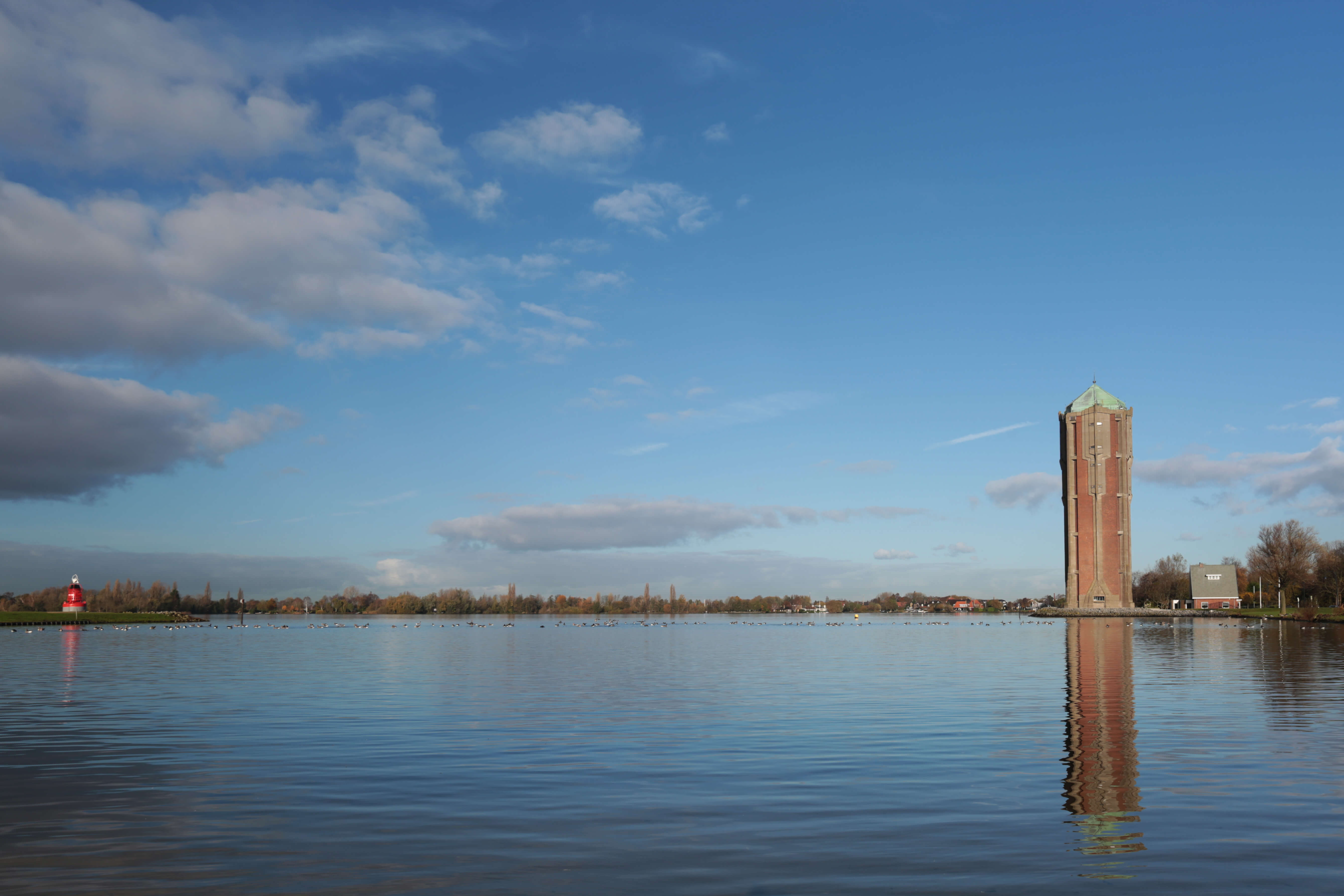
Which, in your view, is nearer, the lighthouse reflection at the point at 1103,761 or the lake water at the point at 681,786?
the lake water at the point at 681,786

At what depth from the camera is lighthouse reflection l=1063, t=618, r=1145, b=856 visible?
16344 millimetres

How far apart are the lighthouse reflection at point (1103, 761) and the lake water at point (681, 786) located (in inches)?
4.2

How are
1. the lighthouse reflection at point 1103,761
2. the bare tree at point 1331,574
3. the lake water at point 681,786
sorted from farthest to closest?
the bare tree at point 1331,574
the lighthouse reflection at point 1103,761
the lake water at point 681,786

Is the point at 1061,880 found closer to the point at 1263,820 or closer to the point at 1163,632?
the point at 1263,820

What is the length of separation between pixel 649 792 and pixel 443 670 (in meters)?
46.0

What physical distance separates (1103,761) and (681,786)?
1066 cm

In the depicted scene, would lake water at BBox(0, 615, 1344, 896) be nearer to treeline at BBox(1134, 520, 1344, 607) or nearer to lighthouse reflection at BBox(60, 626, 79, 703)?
lighthouse reflection at BBox(60, 626, 79, 703)

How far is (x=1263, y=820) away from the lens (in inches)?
678

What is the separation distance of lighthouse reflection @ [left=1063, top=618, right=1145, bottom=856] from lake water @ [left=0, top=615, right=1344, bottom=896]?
0.11 m

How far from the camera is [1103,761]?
23734mm

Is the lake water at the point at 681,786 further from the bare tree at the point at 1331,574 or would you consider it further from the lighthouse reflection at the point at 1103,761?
the bare tree at the point at 1331,574

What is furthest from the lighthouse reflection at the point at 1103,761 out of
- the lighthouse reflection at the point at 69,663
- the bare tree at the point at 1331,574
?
the bare tree at the point at 1331,574

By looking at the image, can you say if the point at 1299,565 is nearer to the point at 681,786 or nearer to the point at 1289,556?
the point at 1289,556

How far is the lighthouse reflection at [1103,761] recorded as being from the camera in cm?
1634
